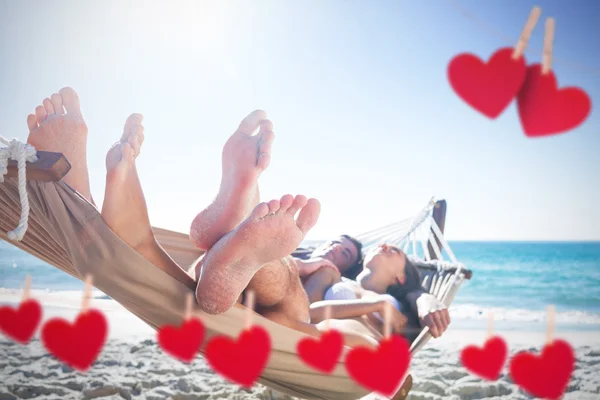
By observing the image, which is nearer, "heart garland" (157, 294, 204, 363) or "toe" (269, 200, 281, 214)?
"heart garland" (157, 294, 204, 363)

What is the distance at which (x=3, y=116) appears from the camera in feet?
14.6

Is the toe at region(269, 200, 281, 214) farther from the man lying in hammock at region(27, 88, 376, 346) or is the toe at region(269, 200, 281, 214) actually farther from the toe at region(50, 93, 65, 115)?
the toe at region(50, 93, 65, 115)

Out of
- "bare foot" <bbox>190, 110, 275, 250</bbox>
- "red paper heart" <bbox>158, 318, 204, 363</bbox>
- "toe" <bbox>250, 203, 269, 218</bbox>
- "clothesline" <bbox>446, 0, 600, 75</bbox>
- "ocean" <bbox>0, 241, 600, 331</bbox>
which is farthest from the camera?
"ocean" <bbox>0, 241, 600, 331</bbox>

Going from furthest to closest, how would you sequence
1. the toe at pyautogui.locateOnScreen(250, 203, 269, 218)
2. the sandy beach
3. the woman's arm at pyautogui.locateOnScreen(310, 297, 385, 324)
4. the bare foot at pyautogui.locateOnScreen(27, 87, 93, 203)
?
the sandy beach
the woman's arm at pyautogui.locateOnScreen(310, 297, 385, 324)
the bare foot at pyautogui.locateOnScreen(27, 87, 93, 203)
the toe at pyautogui.locateOnScreen(250, 203, 269, 218)

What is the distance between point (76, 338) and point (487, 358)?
1.64ft

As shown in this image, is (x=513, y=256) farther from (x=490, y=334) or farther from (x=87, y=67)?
(x=490, y=334)

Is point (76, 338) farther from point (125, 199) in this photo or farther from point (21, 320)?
point (125, 199)

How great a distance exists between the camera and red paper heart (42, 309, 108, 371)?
633mm

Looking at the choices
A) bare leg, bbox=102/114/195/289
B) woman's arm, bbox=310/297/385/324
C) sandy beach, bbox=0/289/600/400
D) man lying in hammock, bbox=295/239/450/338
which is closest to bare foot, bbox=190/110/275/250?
bare leg, bbox=102/114/195/289

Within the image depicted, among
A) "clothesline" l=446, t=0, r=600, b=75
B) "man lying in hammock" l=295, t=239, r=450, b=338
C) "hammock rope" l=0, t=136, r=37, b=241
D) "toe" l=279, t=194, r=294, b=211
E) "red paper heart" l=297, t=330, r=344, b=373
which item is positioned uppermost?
"clothesline" l=446, t=0, r=600, b=75

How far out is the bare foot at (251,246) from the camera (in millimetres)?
791

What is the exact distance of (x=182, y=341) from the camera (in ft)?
2.35

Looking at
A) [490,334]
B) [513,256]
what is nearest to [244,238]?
[490,334]

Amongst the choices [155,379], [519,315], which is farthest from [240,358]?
[519,315]
